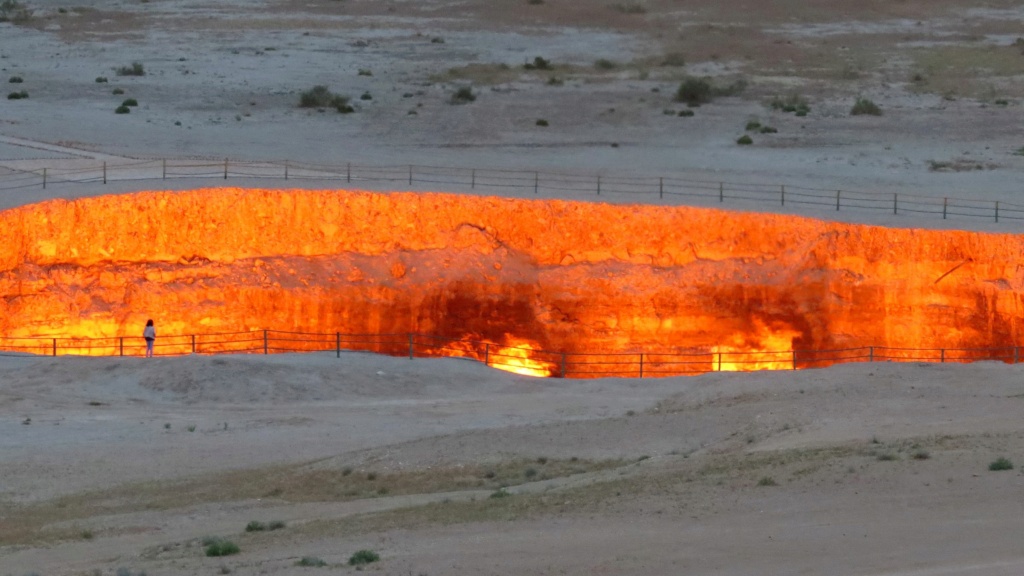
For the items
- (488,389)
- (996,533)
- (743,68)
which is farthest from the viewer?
(743,68)

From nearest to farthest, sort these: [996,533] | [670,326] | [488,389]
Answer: [996,533] → [488,389] → [670,326]

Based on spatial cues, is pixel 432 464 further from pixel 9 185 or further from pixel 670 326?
pixel 9 185

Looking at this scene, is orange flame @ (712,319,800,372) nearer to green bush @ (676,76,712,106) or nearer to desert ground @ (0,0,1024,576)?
desert ground @ (0,0,1024,576)

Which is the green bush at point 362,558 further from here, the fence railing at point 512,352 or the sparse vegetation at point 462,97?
the sparse vegetation at point 462,97

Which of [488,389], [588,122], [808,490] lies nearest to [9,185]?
[488,389]

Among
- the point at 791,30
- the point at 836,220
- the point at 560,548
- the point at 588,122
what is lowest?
the point at 560,548

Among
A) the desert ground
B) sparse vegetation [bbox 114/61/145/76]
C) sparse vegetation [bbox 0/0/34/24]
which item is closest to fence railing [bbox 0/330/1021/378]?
the desert ground
